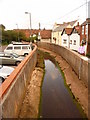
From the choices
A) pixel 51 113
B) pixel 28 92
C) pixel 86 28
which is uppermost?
pixel 86 28

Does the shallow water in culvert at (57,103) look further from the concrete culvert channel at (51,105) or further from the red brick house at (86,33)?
the red brick house at (86,33)

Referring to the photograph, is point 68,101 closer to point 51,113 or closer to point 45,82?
point 51,113

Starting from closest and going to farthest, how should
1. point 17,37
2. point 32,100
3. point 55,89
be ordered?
point 32,100 < point 55,89 < point 17,37

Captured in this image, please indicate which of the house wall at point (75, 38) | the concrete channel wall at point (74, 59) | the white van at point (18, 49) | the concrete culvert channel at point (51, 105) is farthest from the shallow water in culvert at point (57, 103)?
the house wall at point (75, 38)

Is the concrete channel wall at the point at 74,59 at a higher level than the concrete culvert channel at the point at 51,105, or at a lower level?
higher

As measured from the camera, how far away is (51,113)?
906 centimetres

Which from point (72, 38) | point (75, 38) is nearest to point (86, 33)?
point (75, 38)

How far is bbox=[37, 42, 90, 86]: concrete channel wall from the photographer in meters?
12.8

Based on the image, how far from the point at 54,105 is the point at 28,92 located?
199cm

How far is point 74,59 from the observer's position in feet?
56.6

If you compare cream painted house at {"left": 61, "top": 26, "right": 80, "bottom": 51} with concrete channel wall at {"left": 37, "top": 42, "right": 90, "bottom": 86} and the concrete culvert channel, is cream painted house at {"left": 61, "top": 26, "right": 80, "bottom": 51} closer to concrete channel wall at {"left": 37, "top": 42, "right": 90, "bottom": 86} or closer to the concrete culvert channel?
concrete channel wall at {"left": 37, "top": 42, "right": 90, "bottom": 86}

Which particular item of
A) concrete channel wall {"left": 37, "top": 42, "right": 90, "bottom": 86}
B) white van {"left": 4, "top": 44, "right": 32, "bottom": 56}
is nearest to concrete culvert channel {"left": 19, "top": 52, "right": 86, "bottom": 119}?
concrete channel wall {"left": 37, "top": 42, "right": 90, "bottom": 86}

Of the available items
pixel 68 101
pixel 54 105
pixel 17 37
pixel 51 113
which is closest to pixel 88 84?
pixel 68 101

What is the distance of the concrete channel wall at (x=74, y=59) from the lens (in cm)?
1279
